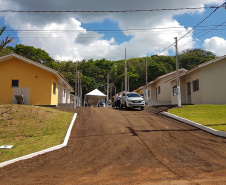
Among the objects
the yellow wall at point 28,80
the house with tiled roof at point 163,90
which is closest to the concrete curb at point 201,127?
the yellow wall at point 28,80

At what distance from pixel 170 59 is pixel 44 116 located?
176ft

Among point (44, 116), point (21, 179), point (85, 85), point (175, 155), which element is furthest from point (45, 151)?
point (85, 85)

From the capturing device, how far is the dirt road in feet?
17.7

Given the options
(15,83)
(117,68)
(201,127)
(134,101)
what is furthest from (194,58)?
(201,127)

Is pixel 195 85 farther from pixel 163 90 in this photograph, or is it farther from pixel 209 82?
pixel 163 90

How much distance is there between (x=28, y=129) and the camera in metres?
11.9

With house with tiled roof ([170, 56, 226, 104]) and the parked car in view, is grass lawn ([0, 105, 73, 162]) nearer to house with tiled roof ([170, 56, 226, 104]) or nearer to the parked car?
the parked car

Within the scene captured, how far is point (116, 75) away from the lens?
6669 centimetres

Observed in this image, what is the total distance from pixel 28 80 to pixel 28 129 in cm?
948

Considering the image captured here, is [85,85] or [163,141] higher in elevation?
[85,85]

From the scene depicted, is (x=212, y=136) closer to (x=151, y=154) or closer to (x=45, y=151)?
(x=151, y=154)

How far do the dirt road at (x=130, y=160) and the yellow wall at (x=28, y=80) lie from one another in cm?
985

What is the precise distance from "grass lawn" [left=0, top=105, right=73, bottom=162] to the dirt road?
0.91 metres

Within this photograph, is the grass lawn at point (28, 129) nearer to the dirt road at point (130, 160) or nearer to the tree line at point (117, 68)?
the dirt road at point (130, 160)
